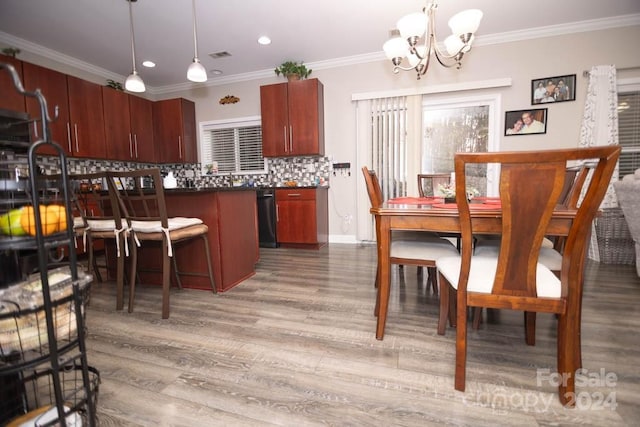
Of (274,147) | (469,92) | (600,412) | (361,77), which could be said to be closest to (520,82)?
(469,92)

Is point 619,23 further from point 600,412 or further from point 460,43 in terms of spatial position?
point 600,412

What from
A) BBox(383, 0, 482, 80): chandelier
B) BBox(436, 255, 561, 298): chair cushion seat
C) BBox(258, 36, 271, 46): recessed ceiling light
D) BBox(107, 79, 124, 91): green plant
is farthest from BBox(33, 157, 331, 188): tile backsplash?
BBox(436, 255, 561, 298): chair cushion seat

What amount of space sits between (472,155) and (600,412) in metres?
1.11

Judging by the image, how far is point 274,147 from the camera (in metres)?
4.32

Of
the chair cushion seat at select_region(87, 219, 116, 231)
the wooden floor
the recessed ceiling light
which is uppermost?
the recessed ceiling light

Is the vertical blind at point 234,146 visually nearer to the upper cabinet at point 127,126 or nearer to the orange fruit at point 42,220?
the upper cabinet at point 127,126

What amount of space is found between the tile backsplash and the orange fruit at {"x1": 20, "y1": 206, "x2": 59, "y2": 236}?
378 centimetres

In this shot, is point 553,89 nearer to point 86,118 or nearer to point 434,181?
point 434,181

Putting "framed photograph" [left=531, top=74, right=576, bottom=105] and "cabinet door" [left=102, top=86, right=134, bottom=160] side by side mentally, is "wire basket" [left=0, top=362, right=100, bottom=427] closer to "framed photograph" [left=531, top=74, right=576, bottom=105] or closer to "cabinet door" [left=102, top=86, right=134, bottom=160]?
"cabinet door" [left=102, top=86, right=134, bottom=160]

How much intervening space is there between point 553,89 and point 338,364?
4.13m

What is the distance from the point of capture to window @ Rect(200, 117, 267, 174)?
16.1 ft

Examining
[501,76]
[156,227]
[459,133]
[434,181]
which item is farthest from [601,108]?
[156,227]

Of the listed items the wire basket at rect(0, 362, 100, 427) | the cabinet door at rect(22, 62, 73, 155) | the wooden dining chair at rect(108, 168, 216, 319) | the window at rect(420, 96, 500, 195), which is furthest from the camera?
the window at rect(420, 96, 500, 195)

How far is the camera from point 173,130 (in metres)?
4.84
